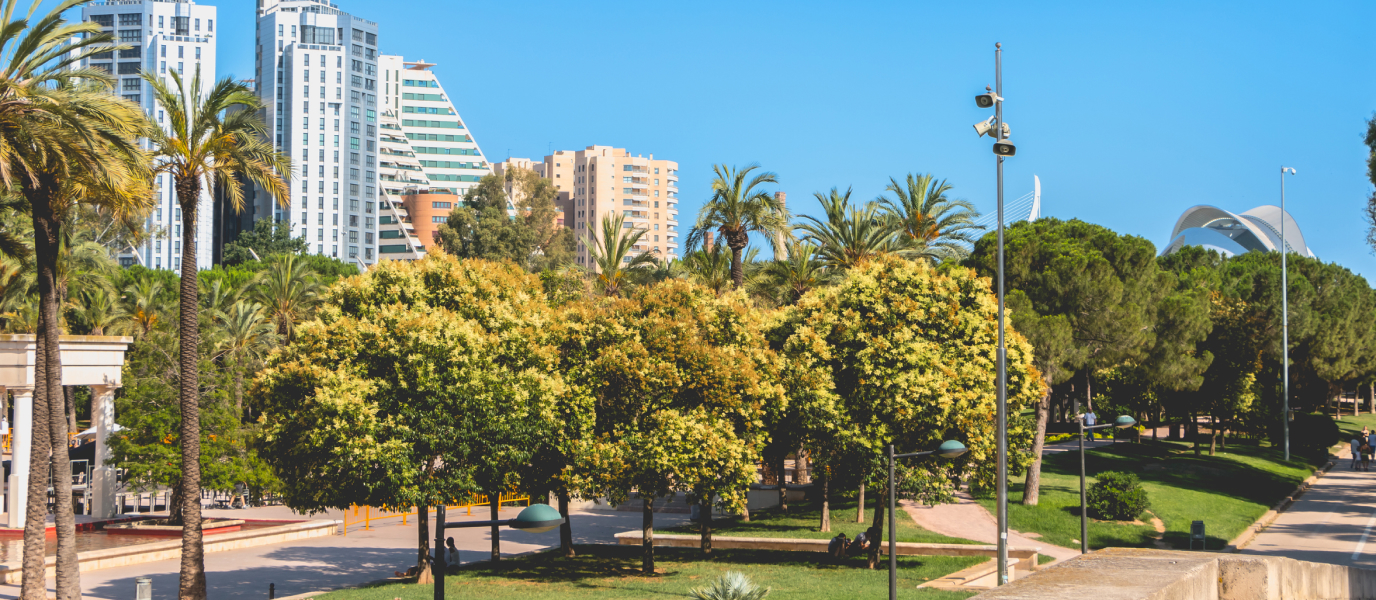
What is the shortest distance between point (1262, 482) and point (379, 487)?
36777 millimetres

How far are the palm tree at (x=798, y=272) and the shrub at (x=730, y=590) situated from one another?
23.9 meters

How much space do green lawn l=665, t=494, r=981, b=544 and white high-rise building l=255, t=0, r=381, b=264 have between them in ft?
479

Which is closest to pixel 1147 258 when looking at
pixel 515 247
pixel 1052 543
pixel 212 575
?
pixel 1052 543

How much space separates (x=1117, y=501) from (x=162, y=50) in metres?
189

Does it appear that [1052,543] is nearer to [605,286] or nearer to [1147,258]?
[1147,258]

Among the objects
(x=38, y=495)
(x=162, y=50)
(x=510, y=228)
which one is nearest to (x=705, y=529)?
(x=38, y=495)

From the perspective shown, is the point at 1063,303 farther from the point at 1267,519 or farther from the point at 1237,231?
the point at 1237,231

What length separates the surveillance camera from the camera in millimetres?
23094

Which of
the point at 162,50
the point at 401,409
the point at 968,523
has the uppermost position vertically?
the point at 162,50

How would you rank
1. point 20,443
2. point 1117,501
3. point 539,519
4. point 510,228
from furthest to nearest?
point 510,228
point 20,443
point 1117,501
point 539,519

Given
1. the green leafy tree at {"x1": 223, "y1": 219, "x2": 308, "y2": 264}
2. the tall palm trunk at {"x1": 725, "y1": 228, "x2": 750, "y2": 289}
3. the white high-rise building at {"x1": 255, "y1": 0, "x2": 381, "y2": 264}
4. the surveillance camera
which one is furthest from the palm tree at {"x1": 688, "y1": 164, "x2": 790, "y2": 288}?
the white high-rise building at {"x1": 255, "y1": 0, "x2": 381, "y2": 264}

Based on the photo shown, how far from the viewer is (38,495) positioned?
22906 millimetres

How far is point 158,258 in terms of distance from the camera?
18200cm

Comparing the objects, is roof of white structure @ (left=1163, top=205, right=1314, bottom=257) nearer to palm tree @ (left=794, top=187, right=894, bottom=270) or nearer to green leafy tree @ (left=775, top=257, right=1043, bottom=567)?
palm tree @ (left=794, top=187, right=894, bottom=270)
